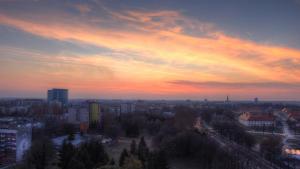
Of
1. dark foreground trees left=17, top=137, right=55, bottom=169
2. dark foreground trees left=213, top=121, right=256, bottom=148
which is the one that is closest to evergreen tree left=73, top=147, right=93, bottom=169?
dark foreground trees left=17, top=137, right=55, bottom=169

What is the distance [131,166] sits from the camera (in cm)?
1209

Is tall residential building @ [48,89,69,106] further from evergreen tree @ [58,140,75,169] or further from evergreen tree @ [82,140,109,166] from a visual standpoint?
evergreen tree @ [58,140,75,169]

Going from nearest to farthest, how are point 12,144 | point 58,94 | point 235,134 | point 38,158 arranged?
point 38,158, point 12,144, point 235,134, point 58,94

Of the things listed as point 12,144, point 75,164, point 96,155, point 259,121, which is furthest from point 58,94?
point 75,164

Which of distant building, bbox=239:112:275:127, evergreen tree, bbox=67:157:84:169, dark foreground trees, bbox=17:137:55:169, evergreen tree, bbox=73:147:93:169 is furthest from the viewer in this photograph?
distant building, bbox=239:112:275:127

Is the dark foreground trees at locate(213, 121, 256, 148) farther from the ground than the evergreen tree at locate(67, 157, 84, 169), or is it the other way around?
the evergreen tree at locate(67, 157, 84, 169)

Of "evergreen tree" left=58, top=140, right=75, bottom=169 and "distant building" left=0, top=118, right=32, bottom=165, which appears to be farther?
"distant building" left=0, top=118, right=32, bottom=165

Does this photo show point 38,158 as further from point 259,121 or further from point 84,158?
point 259,121

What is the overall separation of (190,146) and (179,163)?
4.68ft

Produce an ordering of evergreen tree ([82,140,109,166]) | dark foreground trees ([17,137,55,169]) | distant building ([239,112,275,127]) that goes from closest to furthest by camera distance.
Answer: dark foreground trees ([17,137,55,169]) → evergreen tree ([82,140,109,166]) → distant building ([239,112,275,127])

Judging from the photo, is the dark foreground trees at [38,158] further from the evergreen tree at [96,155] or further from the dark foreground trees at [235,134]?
the dark foreground trees at [235,134]

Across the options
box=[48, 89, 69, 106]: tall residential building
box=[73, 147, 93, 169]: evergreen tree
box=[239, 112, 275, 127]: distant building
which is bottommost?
box=[239, 112, 275, 127]: distant building

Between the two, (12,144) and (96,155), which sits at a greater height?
(96,155)

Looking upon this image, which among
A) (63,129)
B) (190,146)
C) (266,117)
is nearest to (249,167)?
(190,146)
